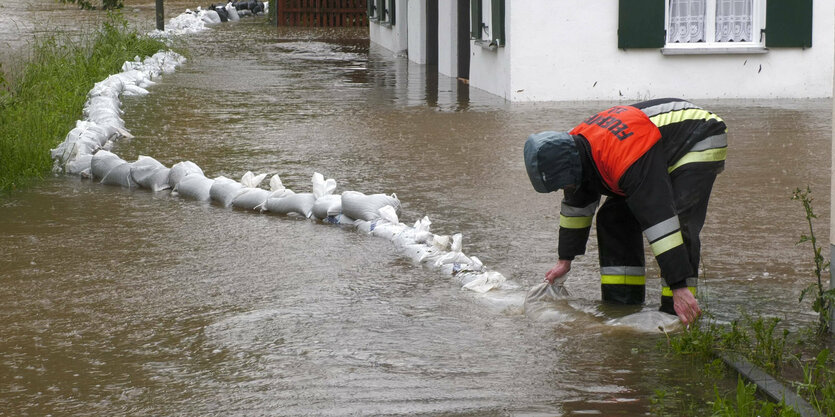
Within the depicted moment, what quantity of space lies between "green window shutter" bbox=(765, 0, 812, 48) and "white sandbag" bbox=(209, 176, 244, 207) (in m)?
8.23

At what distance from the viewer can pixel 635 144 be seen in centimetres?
430

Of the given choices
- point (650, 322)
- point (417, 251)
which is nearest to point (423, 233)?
point (417, 251)

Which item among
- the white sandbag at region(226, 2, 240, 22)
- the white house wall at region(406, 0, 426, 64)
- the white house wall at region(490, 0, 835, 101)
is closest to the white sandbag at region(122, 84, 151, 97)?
the white house wall at region(490, 0, 835, 101)

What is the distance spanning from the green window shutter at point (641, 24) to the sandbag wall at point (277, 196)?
623 cm

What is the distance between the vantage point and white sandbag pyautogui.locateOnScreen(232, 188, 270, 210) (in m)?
7.53

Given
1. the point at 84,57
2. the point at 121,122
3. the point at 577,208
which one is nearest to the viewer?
the point at 577,208

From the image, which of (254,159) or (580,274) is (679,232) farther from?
(254,159)

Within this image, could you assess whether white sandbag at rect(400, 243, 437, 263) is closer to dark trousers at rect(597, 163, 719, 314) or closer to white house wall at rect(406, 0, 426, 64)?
dark trousers at rect(597, 163, 719, 314)

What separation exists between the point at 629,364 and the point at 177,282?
2506 mm

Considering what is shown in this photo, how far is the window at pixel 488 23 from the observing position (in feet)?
45.4

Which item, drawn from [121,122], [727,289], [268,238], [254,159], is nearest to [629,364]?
[727,289]

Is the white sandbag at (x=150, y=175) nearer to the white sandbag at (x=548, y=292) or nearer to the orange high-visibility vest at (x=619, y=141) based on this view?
the white sandbag at (x=548, y=292)

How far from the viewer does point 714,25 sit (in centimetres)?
1362

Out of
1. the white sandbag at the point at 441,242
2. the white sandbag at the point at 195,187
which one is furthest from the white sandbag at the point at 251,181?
the white sandbag at the point at 441,242
